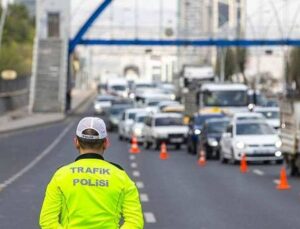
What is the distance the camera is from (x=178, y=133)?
168 ft

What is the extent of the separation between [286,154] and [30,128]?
42942mm

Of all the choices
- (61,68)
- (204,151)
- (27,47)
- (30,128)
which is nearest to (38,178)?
(204,151)

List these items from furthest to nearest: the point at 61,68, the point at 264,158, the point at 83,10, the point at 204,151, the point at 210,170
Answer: the point at 83,10, the point at 61,68, the point at 204,151, the point at 264,158, the point at 210,170

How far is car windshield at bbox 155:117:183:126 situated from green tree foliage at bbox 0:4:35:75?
5704 centimetres

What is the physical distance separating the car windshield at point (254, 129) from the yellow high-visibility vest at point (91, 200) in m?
31.7

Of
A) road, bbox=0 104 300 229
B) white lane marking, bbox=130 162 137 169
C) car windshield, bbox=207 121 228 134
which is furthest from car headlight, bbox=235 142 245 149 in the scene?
car windshield, bbox=207 121 228 134

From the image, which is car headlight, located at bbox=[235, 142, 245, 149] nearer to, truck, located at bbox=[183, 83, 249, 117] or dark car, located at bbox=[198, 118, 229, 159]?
dark car, located at bbox=[198, 118, 229, 159]

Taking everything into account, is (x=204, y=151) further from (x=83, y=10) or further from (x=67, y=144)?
(x=83, y=10)

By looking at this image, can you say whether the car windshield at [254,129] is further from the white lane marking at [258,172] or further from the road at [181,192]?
the white lane marking at [258,172]

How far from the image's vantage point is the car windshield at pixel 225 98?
55.8 meters

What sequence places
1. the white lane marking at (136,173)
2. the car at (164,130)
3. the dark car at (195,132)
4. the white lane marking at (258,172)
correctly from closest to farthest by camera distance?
A: the white lane marking at (136,173) → the white lane marking at (258,172) → the dark car at (195,132) → the car at (164,130)

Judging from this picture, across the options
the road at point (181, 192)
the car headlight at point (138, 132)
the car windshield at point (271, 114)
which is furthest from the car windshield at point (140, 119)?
the road at point (181, 192)

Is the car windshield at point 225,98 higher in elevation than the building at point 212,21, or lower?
lower

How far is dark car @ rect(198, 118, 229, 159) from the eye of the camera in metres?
42.0
